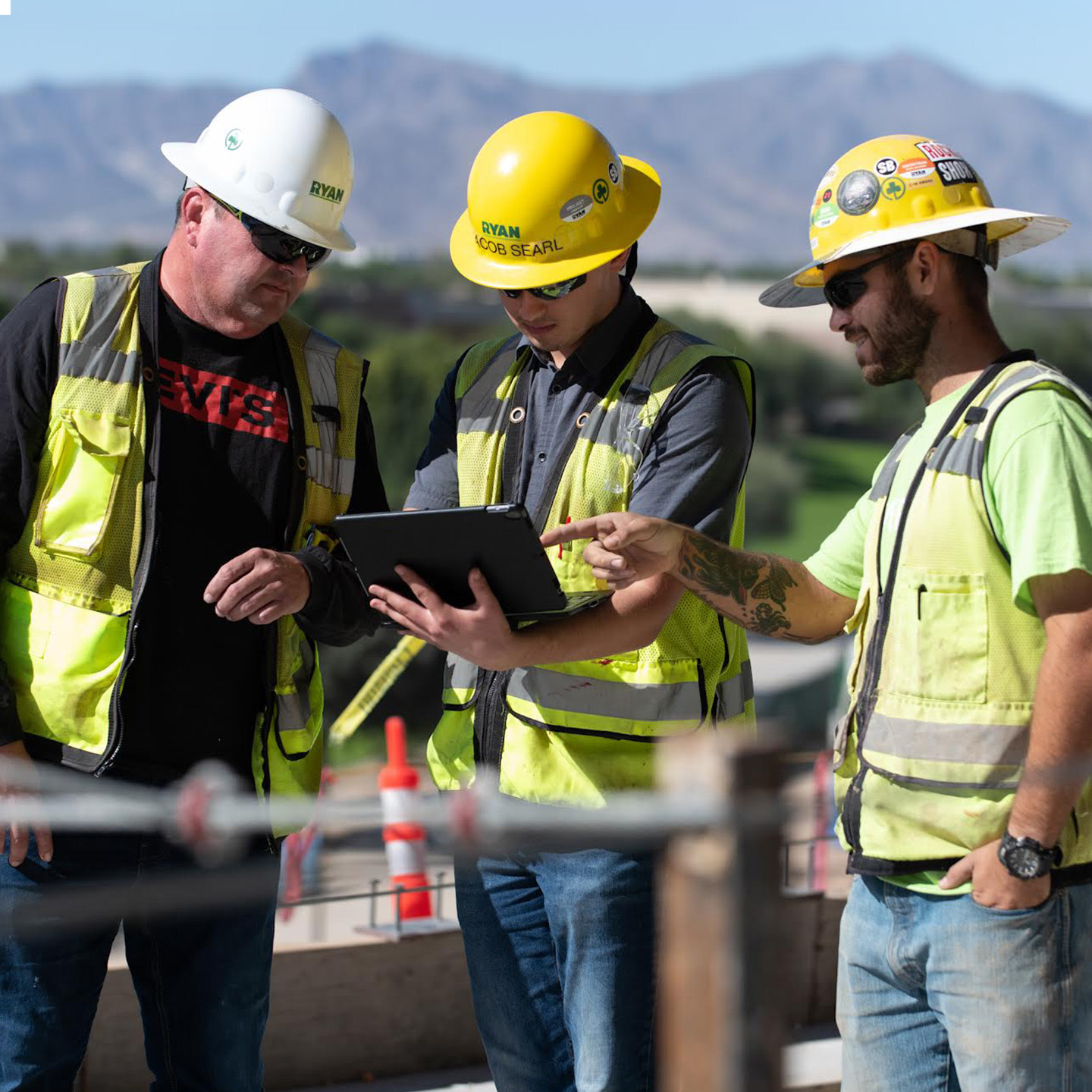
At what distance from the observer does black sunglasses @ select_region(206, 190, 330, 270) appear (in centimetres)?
339

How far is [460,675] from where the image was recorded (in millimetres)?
3477

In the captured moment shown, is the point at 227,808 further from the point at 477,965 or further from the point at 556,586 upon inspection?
the point at 477,965

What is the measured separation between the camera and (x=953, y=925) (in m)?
2.73

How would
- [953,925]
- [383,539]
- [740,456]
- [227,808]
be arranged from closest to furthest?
[227,808], [953,925], [383,539], [740,456]

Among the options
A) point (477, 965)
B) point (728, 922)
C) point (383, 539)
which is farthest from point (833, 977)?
point (728, 922)

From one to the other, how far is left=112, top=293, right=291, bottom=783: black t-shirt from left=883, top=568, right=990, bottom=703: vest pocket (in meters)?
1.43

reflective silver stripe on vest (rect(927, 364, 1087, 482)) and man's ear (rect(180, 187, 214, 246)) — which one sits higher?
man's ear (rect(180, 187, 214, 246))

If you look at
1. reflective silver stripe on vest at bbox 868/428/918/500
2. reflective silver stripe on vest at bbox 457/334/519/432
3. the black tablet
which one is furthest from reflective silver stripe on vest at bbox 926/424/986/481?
reflective silver stripe on vest at bbox 457/334/519/432

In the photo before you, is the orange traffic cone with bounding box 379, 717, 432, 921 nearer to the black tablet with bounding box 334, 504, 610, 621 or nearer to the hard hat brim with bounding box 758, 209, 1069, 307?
the black tablet with bounding box 334, 504, 610, 621

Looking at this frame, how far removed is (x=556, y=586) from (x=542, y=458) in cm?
43

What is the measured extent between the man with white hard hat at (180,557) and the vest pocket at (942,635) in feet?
4.23

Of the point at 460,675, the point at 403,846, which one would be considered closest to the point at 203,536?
the point at 460,675

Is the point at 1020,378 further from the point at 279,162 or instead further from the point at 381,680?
the point at 381,680

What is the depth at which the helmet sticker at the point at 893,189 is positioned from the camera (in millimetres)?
2994
